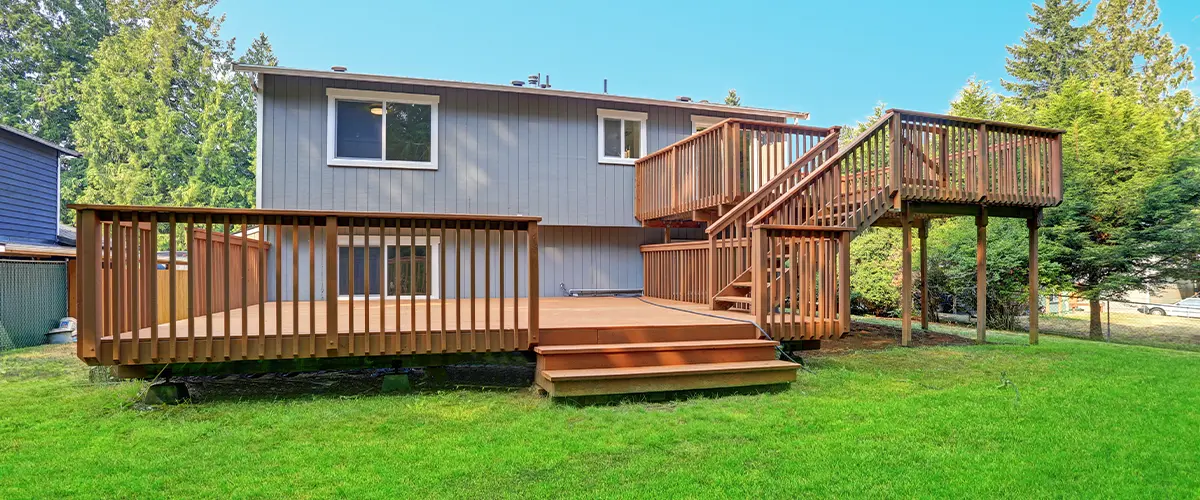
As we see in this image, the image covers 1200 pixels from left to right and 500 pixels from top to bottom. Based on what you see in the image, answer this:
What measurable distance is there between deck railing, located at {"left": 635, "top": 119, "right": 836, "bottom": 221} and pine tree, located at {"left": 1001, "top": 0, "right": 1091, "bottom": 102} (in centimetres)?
2546

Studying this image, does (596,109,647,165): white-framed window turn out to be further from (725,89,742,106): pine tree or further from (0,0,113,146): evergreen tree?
(725,89,742,106): pine tree

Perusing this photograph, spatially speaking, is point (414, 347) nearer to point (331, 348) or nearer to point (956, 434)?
point (331, 348)

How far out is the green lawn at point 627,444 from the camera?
9.30 ft

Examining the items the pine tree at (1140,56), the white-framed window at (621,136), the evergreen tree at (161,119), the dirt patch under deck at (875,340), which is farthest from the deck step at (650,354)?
the pine tree at (1140,56)

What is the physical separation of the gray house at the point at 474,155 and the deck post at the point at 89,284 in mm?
4207

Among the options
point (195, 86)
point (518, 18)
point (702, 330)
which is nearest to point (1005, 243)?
point (702, 330)

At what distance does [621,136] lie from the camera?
34.7 ft

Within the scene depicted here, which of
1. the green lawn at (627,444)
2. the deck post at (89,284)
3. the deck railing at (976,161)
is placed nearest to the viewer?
the green lawn at (627,444)

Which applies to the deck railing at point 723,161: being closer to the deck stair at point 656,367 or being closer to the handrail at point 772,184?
the handrail at point 772,184

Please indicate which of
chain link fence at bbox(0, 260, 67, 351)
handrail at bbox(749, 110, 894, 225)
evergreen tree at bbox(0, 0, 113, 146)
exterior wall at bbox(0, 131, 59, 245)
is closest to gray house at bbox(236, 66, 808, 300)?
handrail at bbox(749, 110, 894, 225)

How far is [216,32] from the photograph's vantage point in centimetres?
2530

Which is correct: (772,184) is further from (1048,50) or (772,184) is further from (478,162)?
(1048,50)

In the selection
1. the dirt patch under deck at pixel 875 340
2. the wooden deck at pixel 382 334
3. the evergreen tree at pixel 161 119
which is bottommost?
the dirt patch under deck at pixel 875 340

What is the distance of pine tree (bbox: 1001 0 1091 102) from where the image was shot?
1077 inches
